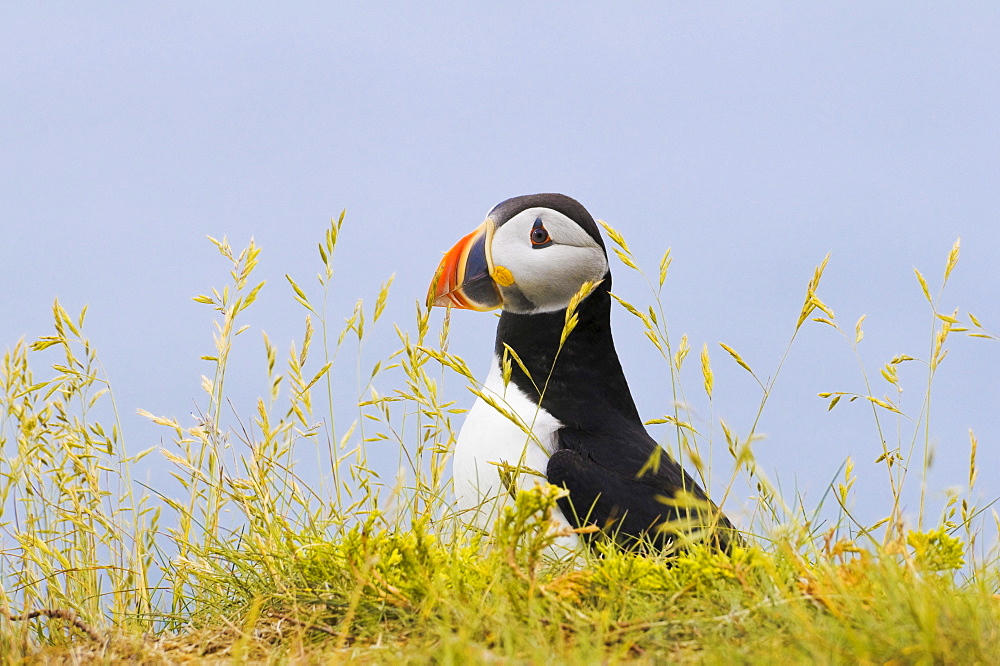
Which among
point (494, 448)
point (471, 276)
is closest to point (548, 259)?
point (471, 276)

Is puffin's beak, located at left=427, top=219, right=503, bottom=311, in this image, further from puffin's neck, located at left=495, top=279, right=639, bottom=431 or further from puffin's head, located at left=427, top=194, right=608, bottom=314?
puffin's neck, located at left=495, top=279, right=639, bottom=431

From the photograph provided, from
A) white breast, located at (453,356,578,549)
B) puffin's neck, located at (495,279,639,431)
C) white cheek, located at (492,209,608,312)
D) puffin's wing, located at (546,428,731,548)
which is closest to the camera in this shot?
puffin's wing, located at (546,428,731,548)

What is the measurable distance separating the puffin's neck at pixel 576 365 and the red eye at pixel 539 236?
36 cm

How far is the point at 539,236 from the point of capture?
4742 mm

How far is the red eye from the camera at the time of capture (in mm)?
4734

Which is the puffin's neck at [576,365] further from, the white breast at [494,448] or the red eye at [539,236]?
the red eye at [539,236]

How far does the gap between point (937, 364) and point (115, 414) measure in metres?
3.70

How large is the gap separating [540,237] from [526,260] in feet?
0.51

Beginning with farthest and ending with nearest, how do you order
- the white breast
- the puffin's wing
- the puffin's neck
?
the puffin's neck < the white breast < the puffin's wing

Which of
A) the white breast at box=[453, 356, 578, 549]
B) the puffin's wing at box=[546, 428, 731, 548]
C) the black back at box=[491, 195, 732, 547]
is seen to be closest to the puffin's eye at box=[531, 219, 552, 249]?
the black back at box=[491, 195, 732, 547]

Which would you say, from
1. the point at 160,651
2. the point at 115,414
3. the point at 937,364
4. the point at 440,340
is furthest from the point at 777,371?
the point at 115,414

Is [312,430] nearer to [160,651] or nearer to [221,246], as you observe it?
[221,246]

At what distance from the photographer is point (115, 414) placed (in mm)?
4484

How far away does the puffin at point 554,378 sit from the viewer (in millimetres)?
4031
